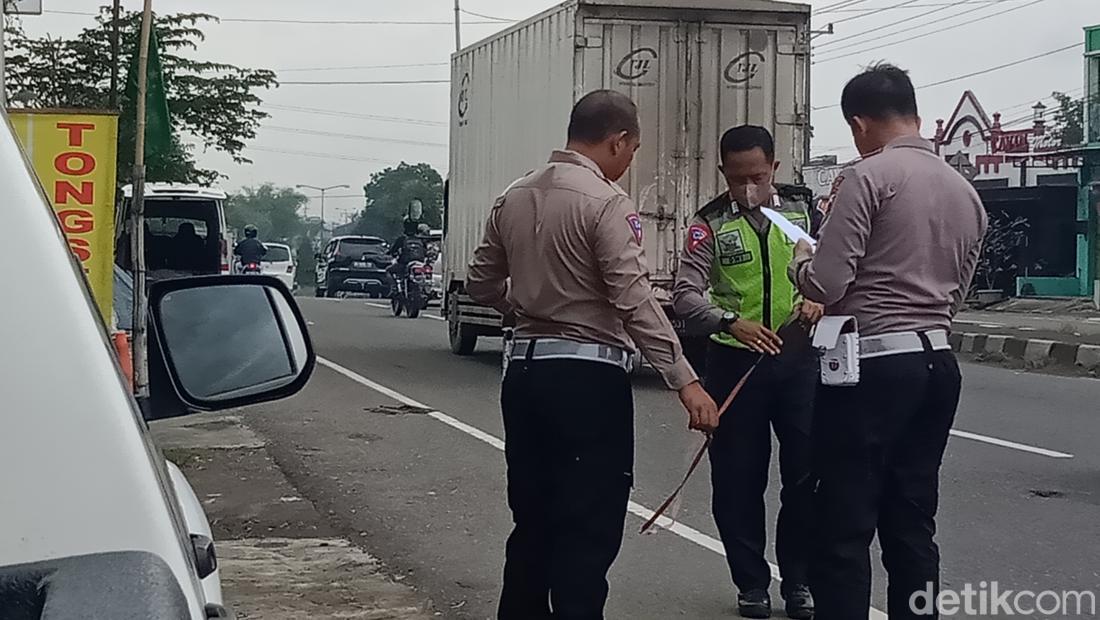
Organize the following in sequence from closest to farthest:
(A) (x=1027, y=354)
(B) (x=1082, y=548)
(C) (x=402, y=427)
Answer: (B) (x=1082, y=548)
(C) (x=402, y=427)
(A) (x=1027, y=354)

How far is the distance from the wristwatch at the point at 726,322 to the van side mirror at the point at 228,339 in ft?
9.21

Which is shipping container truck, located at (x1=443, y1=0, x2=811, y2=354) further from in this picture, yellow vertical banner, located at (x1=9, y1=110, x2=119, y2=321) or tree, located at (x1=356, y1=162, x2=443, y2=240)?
tree, located at (x1=356, y1=162, x2=443, y2=240)

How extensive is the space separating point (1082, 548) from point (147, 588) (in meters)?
6.34

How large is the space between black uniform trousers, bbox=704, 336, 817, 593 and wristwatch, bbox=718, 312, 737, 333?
17 cm

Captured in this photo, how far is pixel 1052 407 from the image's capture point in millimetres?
12977

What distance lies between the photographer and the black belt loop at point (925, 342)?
4.45 m

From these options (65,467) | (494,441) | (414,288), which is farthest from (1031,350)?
(65,467)

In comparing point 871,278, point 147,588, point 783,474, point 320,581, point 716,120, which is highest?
point 716,120

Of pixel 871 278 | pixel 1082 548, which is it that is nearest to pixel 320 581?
pixel 871 278

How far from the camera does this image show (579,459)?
14.2 feet

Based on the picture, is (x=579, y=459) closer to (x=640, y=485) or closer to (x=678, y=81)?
(x=640, y=485)

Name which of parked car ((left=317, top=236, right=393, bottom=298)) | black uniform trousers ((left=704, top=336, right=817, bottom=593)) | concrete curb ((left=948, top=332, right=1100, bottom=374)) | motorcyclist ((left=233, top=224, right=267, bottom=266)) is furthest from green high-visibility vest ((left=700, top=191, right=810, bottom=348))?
parked car ((left=317, top=236, right=393, bottom=298))

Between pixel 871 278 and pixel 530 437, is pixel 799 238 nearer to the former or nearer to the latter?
pixel 871 278

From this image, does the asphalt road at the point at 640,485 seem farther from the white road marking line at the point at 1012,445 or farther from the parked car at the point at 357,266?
the parked car at the point at 357,266
